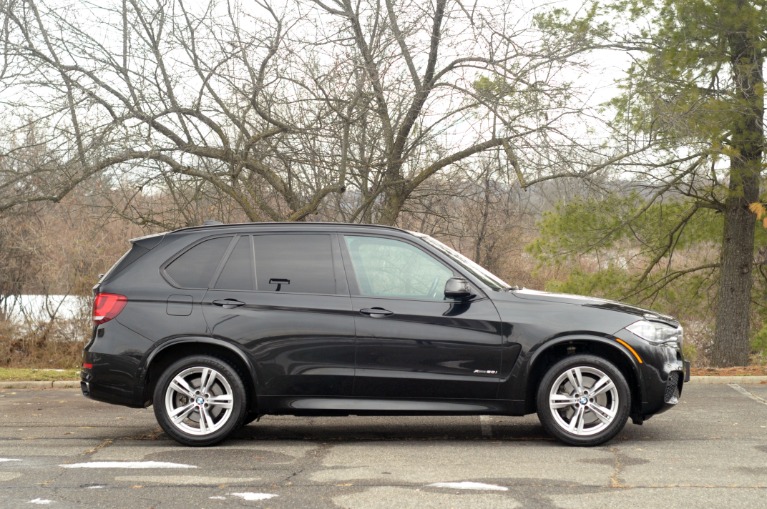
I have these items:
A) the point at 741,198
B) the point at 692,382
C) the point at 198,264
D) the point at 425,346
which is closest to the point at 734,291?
the point at 741,198

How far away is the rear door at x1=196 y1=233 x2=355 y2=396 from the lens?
7.45 metres

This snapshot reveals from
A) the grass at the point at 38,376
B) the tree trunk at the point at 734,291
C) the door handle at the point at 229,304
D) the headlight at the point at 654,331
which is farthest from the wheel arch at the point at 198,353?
the tree trunk at the point at 734,291

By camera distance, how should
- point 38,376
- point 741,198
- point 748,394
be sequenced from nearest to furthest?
point 748,394
point 38,376
point 741,198

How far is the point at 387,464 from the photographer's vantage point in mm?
6629

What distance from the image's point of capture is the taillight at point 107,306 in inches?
303

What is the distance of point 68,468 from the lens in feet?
21.7

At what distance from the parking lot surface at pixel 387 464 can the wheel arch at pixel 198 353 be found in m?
0.48

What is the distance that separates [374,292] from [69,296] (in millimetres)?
22507

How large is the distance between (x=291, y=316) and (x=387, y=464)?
1.51 metres

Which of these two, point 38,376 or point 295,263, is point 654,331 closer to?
point 295,263

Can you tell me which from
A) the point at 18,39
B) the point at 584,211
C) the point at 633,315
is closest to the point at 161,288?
the point at 633,315

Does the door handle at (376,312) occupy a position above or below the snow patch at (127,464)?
above

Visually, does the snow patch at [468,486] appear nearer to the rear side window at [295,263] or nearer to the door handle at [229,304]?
the rear side window at [295,263]

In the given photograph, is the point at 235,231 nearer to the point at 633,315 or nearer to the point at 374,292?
the point at 374,292
